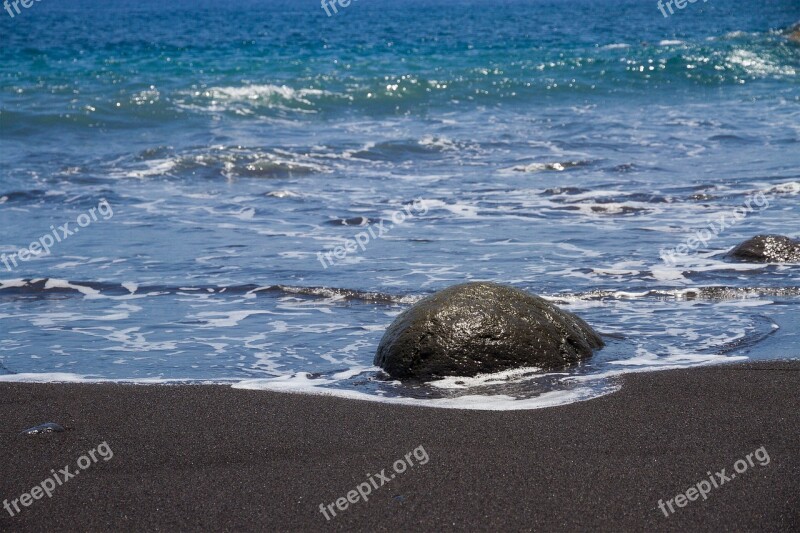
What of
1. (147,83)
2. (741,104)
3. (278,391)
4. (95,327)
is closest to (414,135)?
(741,104)

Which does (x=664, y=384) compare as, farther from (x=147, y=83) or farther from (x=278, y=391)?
(x=147, y=83)

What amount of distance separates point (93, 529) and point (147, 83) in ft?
61.3

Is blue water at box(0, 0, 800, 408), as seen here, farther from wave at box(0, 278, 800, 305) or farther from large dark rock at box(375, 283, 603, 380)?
large dark rock at box(375, 283, 603, 380)

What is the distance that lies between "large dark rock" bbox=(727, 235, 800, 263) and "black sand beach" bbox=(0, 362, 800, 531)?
2.53 metres

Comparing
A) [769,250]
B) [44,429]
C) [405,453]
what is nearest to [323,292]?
[44,429]

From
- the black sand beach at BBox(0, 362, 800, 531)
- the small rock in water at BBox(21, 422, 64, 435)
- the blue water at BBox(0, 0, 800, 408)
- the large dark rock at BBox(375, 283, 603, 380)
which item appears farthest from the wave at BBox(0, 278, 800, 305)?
the small rock in water at BBox(21, 422, 64, 435)

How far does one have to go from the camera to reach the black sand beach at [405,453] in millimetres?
3457

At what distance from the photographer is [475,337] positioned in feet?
16.5

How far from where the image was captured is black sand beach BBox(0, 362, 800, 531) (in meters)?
3.46

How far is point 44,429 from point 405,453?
1.63 meters

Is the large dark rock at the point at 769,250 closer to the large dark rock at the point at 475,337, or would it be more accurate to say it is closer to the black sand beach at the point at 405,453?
the black sand beach at the point at 405,453

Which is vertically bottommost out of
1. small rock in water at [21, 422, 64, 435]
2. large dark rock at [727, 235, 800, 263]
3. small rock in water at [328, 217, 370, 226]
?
large dark rock at [727, 235, 800, 263]

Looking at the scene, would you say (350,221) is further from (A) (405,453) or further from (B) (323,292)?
(A) (405,453)

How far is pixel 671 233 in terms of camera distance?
8.41 meters
